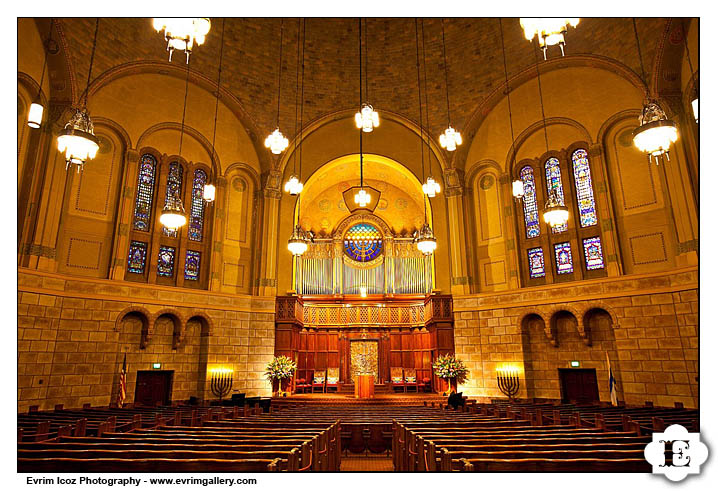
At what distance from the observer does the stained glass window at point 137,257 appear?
1679 centimetres

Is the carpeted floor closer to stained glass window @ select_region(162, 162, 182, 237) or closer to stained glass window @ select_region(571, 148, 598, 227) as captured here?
stained glass window @ select_region(571, 148, 598, 227)

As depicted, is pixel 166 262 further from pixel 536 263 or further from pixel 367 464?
pixel 536 263

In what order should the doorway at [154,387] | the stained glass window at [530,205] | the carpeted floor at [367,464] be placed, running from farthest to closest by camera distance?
the stained glass window at [530,205] < the doorway at [154,387] < the carpeted floor at [367,464]

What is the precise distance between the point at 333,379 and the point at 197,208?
10715 millimetres

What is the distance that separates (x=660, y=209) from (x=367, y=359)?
14.7 meters

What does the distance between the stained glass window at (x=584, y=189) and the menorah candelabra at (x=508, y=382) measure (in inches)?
274

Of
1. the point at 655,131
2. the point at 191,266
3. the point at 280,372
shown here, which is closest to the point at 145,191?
the point at 191,266

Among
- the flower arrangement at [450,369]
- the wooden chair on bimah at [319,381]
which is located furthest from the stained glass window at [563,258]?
the wooden chair on bimah at [319,381]

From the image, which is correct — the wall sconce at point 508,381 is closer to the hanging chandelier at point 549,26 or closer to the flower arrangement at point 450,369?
the flower arrangement at point 450,369

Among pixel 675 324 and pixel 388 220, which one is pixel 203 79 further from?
pixel 675 324

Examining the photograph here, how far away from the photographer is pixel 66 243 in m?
15.1

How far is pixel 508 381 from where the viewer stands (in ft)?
56.1

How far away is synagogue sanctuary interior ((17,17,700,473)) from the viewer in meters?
13.8
